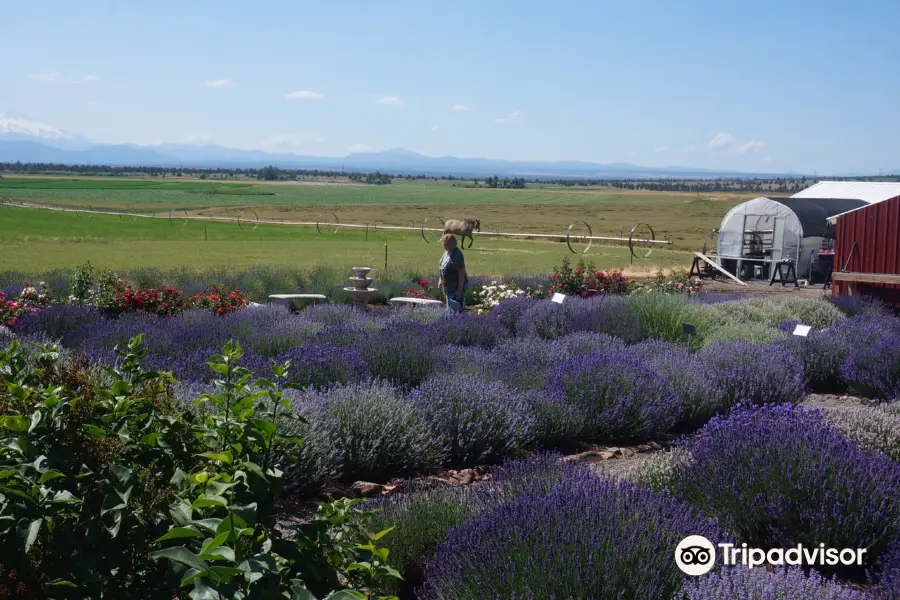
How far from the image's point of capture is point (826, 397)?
328 inches

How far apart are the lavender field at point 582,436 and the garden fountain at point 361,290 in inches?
201

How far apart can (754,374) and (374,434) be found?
12.5 feet

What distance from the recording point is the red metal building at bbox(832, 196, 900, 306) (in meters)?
17.8

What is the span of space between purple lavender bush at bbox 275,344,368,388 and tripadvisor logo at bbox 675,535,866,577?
139 inches

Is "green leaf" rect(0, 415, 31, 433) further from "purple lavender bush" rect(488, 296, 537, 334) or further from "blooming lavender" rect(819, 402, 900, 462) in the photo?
"purple lavender bush" rect(488, 296, 537, 334)

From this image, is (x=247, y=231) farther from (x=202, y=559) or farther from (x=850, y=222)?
(x=202, y=559)

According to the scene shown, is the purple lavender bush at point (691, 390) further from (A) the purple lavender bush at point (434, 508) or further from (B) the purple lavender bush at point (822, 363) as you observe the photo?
(A) the purple lavender bush at point (434, 508)

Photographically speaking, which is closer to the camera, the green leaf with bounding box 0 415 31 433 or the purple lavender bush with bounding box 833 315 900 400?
the green leaf with bounding box 0 415 31 433

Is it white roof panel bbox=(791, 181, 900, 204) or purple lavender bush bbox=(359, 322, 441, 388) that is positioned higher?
white roof panel bbox=(791, 181, 900, 204)

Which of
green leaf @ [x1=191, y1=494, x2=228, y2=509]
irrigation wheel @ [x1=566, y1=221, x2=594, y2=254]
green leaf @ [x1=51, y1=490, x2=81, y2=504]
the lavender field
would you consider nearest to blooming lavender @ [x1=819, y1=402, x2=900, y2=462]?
the lavender field

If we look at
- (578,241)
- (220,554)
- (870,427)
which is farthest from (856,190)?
(220,554)

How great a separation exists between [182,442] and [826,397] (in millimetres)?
7163

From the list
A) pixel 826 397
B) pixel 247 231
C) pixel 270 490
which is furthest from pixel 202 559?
pixel 247 231

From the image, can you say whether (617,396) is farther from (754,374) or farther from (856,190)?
(856,190)
